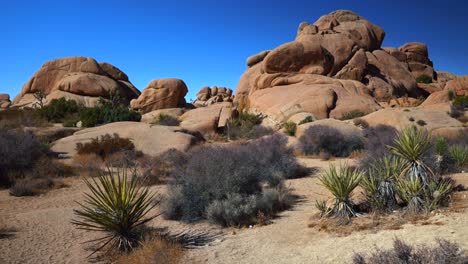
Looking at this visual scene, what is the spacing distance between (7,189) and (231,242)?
29.1 feet

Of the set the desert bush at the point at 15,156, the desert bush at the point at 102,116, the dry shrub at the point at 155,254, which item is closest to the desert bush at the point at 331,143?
the dry shrub at the point at 155,254

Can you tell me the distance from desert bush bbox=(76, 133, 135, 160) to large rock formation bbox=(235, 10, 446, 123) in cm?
1535

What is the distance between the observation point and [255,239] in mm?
6273

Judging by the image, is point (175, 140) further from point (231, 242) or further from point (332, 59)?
point (332, 59)

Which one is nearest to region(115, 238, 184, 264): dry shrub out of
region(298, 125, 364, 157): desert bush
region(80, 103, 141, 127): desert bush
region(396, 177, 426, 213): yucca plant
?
region(396, 177, 426, 213): yucca plant

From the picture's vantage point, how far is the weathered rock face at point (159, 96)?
38.5 m

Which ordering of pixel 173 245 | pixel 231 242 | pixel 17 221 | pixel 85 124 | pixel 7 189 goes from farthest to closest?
pixel 85 124 → pixel 7 189 → pixel 17 221 → pixel 231 242 → pixel 173 245

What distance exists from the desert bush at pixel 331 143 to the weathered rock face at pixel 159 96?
25.2 m

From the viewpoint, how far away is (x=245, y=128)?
26.5 metres

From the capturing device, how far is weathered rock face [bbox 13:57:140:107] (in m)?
42.5

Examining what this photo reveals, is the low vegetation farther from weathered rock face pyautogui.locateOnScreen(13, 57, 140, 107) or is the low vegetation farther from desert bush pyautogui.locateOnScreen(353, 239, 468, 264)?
weathered rock face pyautogui.locateOnScreen(13, 57, 140, 107)

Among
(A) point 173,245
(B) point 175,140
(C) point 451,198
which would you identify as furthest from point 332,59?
(A) point 173,245

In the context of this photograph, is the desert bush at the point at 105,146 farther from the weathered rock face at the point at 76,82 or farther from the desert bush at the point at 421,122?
the weathered rock face at the point at 76,82

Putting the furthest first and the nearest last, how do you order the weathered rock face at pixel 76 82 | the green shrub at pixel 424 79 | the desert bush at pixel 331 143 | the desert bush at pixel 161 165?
the green shrub at pixel 424 79 → the weathered rock face at pixel 76 82 → the desert bush at pixel 331 143 → the desert bush at pixel 161 165
